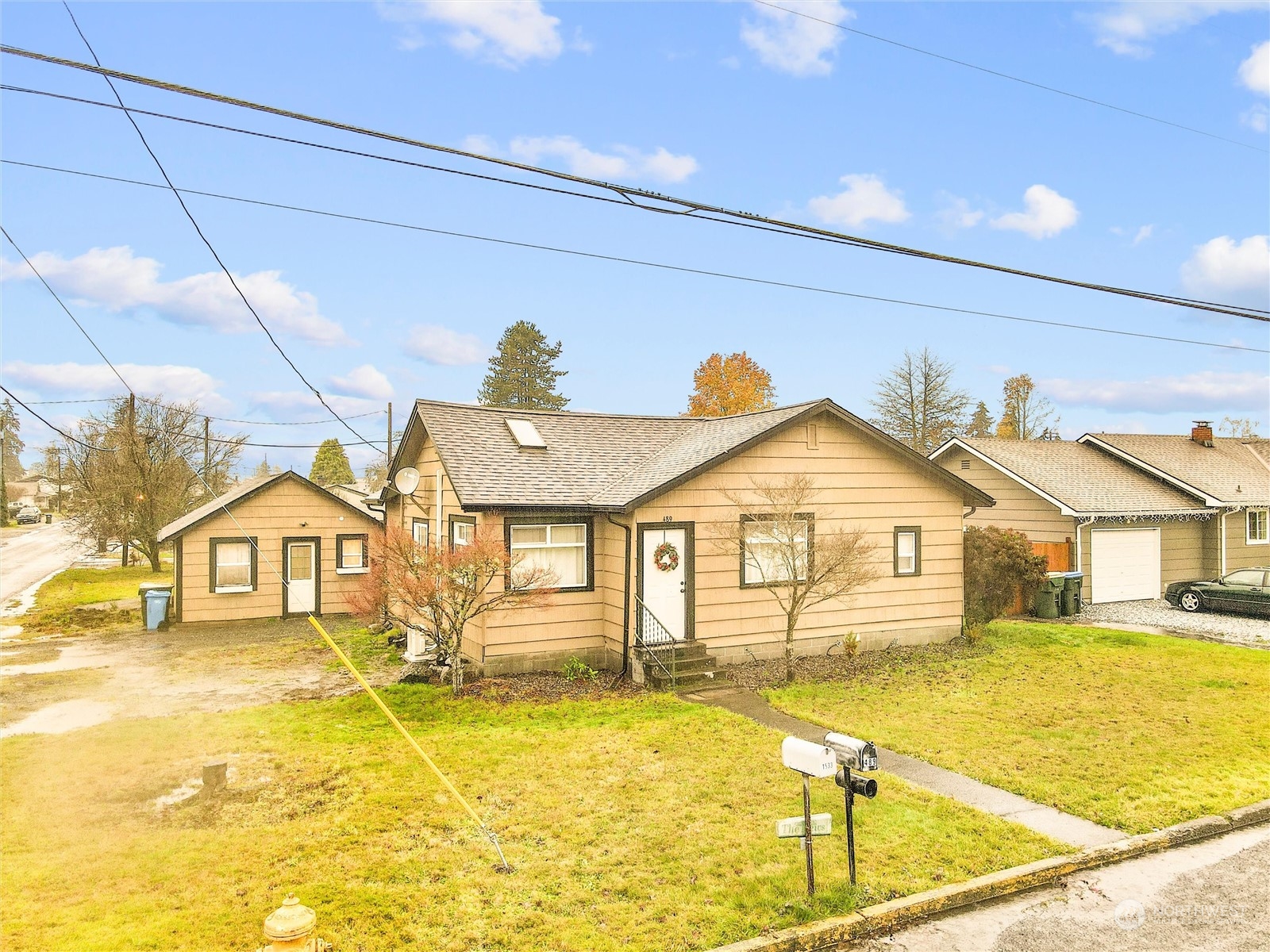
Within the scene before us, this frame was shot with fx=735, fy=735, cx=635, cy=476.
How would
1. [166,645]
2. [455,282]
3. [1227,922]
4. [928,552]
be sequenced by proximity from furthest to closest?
[455,282], [166,645], [928,552], [1227,922]

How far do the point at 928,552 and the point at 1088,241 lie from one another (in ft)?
24.8

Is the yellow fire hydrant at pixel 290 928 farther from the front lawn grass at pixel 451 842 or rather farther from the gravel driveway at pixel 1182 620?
the gravel driveway at pixel 1182 620

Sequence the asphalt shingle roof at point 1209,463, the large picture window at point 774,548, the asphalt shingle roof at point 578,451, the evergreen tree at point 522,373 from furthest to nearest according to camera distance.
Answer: the evergreen tree at point 522,373 → the asphalt shingle roof at point 1209,463 → the large picture window at point 774,548 → the asphalt shingle roof at point 578,451

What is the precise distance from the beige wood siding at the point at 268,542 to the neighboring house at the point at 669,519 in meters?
4.77

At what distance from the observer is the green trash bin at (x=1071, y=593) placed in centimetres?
1980

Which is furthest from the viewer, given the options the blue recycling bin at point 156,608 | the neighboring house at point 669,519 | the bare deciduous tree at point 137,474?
the bare deciduous tree at point 137,474

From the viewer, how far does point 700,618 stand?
13.0 m

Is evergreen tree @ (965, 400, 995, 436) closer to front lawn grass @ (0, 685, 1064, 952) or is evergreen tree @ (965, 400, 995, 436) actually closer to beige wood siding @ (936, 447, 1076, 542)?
beige wood siding @ (936, 447, 1076, 542)

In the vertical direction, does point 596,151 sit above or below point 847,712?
above

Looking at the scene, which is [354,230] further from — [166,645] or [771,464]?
[166,645]

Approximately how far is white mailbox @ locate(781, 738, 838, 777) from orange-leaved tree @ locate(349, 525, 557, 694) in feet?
23.0

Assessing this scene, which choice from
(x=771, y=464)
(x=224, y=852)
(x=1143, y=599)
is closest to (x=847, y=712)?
(x=771, y=464)

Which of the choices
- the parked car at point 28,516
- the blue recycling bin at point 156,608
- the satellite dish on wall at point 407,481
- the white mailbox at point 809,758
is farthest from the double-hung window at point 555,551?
the parked car at point 28,516

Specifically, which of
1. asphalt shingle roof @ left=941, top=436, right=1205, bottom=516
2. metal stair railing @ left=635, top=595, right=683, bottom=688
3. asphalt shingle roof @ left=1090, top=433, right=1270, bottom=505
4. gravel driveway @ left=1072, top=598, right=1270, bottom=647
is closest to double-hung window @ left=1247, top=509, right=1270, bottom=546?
asphalt shingle roof @ left=1090, top=433, right=1270, bottom=505
